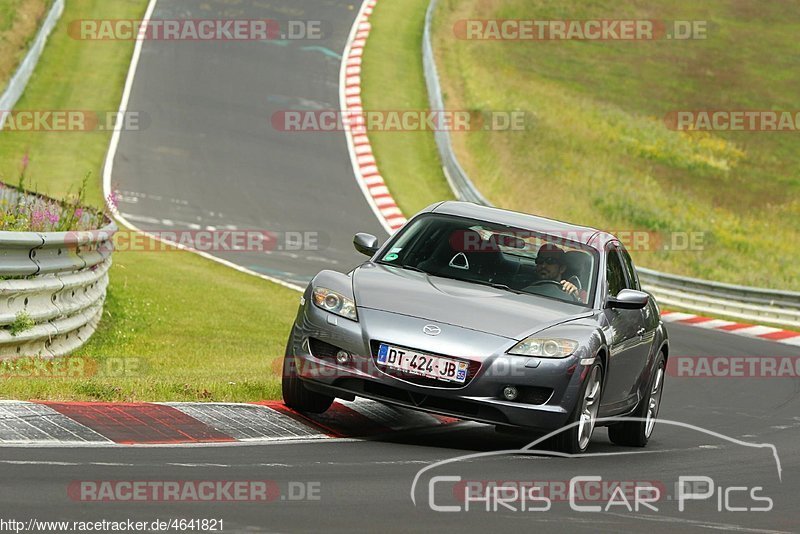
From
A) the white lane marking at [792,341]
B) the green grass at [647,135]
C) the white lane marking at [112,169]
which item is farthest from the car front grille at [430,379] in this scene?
the green grass at [647,135]

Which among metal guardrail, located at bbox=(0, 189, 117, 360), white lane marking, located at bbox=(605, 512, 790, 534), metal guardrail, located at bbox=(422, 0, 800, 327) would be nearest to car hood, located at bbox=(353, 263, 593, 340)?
white lane marking, located at bbox=(605, 512, 790, 534)

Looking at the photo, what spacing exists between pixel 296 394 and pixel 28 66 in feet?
78.7

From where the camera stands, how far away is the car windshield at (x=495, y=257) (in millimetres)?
9898

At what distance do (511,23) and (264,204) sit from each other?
24.8 m

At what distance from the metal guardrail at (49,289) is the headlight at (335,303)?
2897 millimetres

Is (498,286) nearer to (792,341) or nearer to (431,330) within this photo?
(431,330)

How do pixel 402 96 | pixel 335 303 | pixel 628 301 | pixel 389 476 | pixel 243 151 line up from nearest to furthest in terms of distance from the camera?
pixel 389 476, pixel 335 303, pixel 628 301, pixel 243 151, pixel 402 96

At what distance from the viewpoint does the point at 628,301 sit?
9.69 metres

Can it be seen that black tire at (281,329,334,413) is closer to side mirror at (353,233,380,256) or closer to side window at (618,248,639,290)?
side mirror at (353,233,380,256)

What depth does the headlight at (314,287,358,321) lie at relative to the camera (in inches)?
347

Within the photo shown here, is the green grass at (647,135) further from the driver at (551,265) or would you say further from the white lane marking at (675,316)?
the driver at (551,265)

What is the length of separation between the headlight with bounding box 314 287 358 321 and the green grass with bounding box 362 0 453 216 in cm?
1812

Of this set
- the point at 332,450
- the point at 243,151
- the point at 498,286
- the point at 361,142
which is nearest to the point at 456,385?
the point at 332,450

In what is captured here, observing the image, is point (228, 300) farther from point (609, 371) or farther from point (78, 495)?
point (78, 495)
